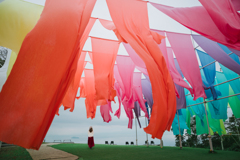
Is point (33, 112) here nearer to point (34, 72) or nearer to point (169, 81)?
point (34, 72)

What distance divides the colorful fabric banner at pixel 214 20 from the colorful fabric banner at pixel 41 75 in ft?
7.70

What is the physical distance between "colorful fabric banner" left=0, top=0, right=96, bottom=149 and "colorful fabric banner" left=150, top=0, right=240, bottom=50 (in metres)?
2.35

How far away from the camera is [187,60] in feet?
14.4

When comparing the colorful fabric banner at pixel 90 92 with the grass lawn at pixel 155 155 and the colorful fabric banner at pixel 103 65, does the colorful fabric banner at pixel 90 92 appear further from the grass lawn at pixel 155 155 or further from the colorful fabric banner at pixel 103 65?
the colorful fabric banner at pixel 103 65

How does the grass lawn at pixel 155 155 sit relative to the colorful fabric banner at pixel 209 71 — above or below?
below

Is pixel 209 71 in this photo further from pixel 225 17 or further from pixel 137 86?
pixel 225 17

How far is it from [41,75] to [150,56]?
6.39 feet

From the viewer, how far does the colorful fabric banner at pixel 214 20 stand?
2.83 metres

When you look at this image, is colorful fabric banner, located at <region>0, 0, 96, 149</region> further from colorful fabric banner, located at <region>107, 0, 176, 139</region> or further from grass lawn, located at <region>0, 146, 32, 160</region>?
grass lawn, located at <region>0, 146, 32, 160</region>

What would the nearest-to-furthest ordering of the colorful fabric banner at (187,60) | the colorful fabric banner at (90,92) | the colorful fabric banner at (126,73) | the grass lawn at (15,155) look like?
the colorful fabric banner at (187,60)
the grass lawn at (15,155)
the colorful fabric banner at (126,73)
the colorful fabric banner at (90,92)

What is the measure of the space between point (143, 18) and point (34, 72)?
8.85 ft

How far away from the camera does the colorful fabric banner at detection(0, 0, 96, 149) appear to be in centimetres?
158

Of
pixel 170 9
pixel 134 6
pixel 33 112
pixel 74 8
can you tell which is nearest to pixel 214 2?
pixel 170 9

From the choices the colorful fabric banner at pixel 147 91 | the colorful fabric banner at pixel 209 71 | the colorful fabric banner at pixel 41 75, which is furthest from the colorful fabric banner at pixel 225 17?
the colorful fabric banner at pixel 147 91
